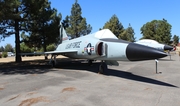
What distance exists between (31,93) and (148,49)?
5.02m

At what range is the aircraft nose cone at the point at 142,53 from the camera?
710 centimetres

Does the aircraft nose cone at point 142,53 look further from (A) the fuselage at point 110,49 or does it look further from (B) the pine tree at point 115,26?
(B) the pine tree at point 115,26

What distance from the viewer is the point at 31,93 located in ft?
20.6

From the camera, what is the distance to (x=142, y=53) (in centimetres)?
748

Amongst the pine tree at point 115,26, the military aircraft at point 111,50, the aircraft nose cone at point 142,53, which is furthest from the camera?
the pine tree at point 115,26

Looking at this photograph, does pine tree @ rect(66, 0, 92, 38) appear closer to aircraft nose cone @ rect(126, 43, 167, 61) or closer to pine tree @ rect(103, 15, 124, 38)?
pine tree @ rect(103, 15, 124, 38)

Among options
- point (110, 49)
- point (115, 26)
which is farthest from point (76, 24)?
point (110, 49)

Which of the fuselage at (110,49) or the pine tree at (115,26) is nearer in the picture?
the fuselage at (110,49)

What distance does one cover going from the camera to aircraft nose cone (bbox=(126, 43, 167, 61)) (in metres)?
7.10

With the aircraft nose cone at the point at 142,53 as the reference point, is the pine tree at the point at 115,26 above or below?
above

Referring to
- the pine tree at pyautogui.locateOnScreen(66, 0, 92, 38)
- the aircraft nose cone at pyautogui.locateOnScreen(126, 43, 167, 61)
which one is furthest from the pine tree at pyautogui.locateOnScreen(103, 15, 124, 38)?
the aircraft nose cone at pyautogui.locateOnScreen(126, 43, 167, 61)

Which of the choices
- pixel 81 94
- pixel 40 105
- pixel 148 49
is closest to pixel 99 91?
pixel 81 94

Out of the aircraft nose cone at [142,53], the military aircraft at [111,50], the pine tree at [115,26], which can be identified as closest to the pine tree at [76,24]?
the pine tree at [115,26]

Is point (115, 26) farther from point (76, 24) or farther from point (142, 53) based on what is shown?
point (142, 53)
